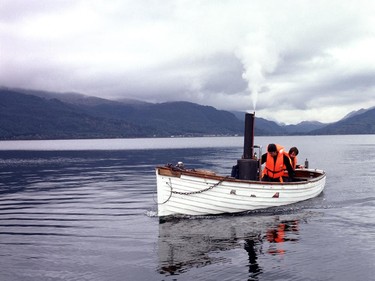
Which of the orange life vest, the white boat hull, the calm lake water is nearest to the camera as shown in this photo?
the calm lake water

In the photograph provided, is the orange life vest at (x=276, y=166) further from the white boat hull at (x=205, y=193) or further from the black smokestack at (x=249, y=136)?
the black smokestack at (x=249, y=136)

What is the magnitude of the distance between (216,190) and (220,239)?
365 centimetres

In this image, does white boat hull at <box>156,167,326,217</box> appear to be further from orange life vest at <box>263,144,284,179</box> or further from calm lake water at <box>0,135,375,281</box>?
orange life vest at <box>263,144,284,179</box>

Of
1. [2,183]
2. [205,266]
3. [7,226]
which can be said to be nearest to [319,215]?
[205,266]

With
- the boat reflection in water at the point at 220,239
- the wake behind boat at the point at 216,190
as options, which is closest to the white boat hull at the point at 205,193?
the wake behind boat at the point at 216,190

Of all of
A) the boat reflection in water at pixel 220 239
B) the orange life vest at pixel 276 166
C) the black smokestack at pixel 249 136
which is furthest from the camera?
the orange life vest at pixel 276 166

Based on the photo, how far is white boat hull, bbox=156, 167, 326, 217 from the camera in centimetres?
2005

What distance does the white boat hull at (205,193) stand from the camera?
20047 mm

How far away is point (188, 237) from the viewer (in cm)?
1750

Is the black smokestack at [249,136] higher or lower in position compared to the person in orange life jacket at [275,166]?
higher

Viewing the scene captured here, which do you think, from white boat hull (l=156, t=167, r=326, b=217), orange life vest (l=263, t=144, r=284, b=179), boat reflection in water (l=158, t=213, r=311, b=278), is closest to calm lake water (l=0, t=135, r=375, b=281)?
boat reflection in water (l=158, t=213, r=311, b=278)

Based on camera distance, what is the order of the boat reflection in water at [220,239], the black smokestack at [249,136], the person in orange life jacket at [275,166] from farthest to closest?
the person in orange life jacket at [275,166], the black smokestack at [249,136], the boat reflection in water at [220,239]

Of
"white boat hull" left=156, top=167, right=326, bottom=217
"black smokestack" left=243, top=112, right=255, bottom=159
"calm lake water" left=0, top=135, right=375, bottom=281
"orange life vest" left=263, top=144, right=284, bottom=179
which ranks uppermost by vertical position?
"black smokestack" left=243, top=112, right=255, bottom=159

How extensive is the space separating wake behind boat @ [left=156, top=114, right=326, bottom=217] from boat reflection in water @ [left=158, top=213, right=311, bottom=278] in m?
0.60
